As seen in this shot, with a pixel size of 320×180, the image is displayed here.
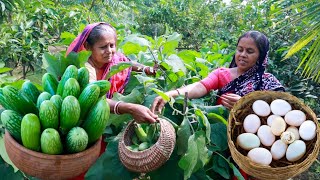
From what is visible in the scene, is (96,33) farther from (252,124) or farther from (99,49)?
(252,124)

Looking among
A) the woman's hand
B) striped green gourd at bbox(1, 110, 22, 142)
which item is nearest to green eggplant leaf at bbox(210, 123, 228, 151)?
the woman's hand

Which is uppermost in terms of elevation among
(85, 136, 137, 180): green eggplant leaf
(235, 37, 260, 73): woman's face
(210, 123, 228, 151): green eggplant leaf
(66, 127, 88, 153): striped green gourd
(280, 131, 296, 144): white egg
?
(235, 37, 260, 73): woman's face

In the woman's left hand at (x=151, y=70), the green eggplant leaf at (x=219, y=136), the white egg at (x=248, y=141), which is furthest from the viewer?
the woman's left hand at (x=151, y=70)

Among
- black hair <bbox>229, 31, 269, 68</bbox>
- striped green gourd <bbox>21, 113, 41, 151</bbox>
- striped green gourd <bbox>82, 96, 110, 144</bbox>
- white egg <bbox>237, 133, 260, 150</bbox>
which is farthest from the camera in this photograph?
black hair <bbox>229, 31, 269, 68</bbox>

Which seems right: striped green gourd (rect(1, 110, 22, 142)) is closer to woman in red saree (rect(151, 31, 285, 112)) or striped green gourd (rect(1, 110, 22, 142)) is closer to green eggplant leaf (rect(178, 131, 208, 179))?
green eggplant leaf (rect(178, 131, 208, 179))

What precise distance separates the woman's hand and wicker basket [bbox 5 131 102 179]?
93 cm

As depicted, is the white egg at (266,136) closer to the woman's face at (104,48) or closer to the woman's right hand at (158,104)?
the woman's right hand at (158,104)

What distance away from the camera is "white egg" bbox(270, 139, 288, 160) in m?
1.81

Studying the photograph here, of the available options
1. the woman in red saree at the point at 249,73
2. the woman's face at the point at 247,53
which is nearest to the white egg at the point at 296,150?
the woman in red saree at the point at 249,73

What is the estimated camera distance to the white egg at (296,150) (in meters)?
1.77

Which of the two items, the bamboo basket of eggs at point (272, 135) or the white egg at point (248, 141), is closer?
the bamboo basket of eggs at point (272, 135)

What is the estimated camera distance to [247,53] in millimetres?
2223

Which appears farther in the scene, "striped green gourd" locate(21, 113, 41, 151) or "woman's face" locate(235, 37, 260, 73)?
"woman's face" locate(235, 37, 260, 73)

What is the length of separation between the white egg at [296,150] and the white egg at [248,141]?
15 centimetres
